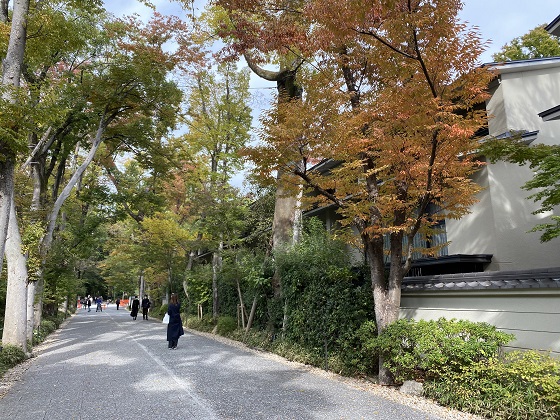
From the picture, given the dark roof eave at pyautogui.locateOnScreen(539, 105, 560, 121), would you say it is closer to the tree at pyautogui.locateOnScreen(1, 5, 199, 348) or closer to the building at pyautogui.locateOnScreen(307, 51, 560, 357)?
the building at pyautogui.locateOnScreen(307, 51, 560, 357)

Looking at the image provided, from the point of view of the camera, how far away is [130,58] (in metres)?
13.8

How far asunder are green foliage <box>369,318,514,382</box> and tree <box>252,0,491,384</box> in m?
0.46

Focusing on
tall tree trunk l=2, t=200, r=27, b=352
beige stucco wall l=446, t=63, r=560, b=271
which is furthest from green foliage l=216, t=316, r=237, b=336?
beige stucco wall l=446, t=63, r=560, b=271

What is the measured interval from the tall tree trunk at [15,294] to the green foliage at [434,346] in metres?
9.16

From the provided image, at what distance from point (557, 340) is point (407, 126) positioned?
3883mm

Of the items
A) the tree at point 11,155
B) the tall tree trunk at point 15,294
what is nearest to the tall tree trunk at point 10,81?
the tree at point 11,155

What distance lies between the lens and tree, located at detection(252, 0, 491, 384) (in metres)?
6.04

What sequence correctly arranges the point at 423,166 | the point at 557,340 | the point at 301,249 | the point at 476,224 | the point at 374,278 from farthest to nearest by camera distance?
the point at 301,249, the point at 476,224, the point at 374,278, the point at 423,166, the point at 557,340

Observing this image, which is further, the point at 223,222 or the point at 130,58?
the point at 223,222

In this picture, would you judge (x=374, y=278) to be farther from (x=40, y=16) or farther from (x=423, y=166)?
(x=40, y=16)

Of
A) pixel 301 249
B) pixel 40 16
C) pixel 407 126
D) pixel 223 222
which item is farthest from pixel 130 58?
pixel 407 126

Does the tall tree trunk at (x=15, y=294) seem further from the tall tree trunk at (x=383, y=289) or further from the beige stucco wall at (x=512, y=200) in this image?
the beige stucco wall at (x=512, y=200)

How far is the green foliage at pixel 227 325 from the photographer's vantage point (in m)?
15.9

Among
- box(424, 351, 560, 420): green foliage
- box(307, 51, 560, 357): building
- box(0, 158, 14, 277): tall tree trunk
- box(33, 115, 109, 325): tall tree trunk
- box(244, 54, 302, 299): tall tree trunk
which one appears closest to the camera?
box(424, 351, 560, 420): green foliage
